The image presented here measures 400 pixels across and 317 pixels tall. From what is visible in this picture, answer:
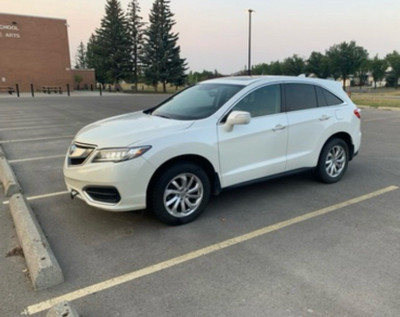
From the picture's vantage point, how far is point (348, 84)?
81.0 metres

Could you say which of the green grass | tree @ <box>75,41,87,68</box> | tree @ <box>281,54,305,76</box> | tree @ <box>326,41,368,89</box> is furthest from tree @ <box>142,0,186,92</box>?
tree @ <box>75,41,87,68</box>

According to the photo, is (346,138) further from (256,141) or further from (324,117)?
(256,141)

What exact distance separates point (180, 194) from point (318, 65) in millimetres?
74640

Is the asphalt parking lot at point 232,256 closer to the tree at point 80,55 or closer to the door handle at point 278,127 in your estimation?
the door handle at point 278,127

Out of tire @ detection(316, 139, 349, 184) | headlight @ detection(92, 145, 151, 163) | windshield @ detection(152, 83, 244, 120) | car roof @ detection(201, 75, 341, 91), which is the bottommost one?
tire @ detection(316, 139, 349, 184)

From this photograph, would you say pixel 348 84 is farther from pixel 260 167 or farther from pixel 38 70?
pixel 260 167

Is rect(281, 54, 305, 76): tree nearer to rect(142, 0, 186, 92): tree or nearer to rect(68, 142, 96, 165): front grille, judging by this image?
rect(142, 0, 186, 92): tree

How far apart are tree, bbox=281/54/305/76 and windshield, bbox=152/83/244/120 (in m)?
75.9

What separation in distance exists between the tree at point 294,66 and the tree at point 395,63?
55.6 ft

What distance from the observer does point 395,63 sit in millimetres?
68812

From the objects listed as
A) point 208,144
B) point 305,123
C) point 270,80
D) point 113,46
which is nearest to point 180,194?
point 208,144

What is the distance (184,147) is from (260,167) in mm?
1266

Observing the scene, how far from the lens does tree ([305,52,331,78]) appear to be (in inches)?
2640

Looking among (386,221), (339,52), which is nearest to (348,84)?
(339,52)
